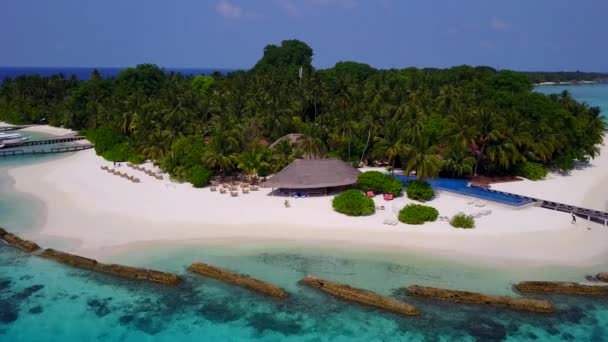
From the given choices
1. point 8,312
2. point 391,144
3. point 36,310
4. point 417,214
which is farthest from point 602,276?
point 8,312

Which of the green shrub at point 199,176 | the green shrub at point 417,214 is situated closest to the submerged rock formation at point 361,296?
the green shrub at point 417,214

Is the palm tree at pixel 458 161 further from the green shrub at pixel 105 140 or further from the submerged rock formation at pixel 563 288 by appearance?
the green shrub at pixel 105 140

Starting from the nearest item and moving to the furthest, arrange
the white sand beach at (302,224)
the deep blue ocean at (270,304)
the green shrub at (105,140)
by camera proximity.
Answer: the deep blue ocean at (270,304) < the white sand beach at (302,224) < the green shrub at (105,140)

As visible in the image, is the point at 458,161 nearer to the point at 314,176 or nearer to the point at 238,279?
the point at 314,176

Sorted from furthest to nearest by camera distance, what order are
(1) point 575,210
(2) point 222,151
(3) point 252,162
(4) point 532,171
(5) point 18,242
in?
(4) point 532,171 → (2) point 222,151 → (3) point 252,162 → (1) point 575,210 → (5) point 18,242

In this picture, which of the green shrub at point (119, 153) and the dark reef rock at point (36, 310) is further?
the green shrub at point (119, 153)

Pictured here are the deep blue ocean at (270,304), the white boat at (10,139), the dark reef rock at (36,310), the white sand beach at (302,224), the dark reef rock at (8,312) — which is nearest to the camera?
the deep blue ocean at (270,304)

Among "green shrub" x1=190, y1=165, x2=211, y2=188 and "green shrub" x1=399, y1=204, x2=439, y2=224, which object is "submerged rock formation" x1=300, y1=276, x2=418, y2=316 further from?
"green shrub" x1=190, y1=165, x2=211, y2=188

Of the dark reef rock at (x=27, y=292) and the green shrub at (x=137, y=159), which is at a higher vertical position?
the green shrub at (x=137, y=159)
